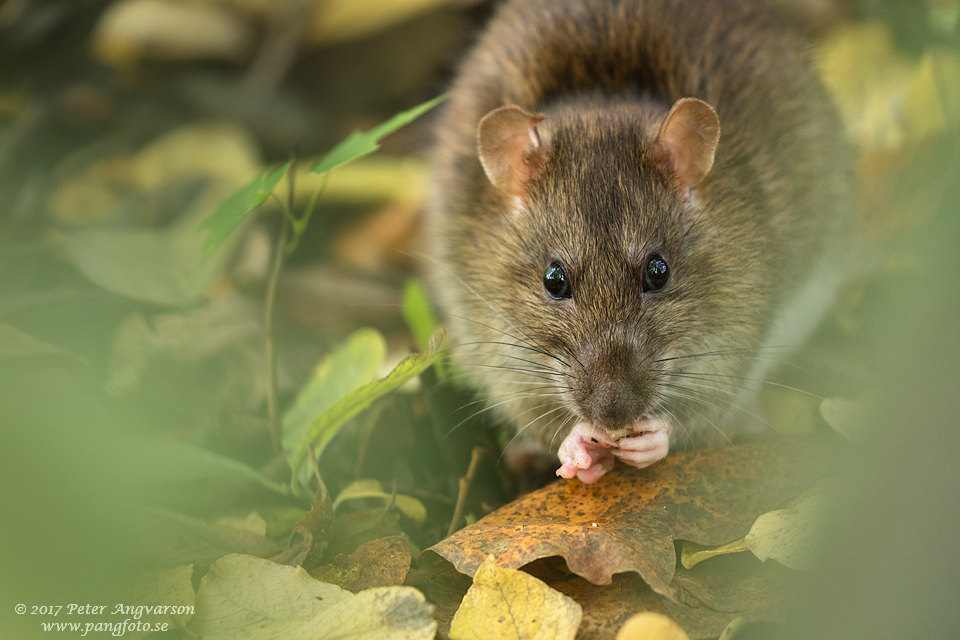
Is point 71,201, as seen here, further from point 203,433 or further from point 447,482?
point 447,482

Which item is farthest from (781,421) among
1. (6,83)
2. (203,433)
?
(6,83)

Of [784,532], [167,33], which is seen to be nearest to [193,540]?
[784,532]

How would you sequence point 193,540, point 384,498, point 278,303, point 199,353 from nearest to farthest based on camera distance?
point 193,540
point 384,498
point 199,353
point 278,303

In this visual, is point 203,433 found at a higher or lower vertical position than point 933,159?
lower

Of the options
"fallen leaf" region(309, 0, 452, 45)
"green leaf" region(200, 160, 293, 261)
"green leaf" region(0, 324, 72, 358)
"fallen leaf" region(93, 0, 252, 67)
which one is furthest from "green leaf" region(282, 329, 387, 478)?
"fallen leaf" region(93, 0, 252, 67)

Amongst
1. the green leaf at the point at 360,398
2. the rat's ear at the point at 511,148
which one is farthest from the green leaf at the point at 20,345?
the rat's ear at the point at 511,148

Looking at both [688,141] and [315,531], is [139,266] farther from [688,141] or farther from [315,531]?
[688,141]

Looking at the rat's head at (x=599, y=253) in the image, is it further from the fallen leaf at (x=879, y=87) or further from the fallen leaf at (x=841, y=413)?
the fallen leaf at (x=879, y=87)
